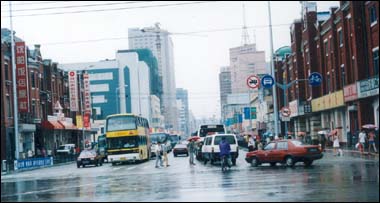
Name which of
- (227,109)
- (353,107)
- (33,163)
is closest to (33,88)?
(33,163)

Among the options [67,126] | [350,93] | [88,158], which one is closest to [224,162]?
[350,93]

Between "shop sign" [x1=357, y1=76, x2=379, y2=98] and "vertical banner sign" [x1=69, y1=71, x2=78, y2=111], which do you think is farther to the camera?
"vertical banner sign" [x1=69, y1=71, x2=78, y2=111]

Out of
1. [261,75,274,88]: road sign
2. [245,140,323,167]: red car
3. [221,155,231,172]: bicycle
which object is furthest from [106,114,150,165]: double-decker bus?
[221,155,231,172]: bicycle

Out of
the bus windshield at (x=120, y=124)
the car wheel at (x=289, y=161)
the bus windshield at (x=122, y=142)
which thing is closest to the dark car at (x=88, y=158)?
the bus windshield at (x=122, y=142)

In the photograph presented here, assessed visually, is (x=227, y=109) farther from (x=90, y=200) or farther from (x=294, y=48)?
(x=90, y=200)

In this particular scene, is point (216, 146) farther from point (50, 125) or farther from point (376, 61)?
point (50, 125)

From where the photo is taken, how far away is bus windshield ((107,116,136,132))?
1718 inches

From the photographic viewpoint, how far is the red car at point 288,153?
3038cm

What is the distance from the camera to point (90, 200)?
1748 centimetres

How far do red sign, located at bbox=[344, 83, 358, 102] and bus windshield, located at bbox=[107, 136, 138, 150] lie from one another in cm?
1654

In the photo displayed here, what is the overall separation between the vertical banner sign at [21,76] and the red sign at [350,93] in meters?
27.4

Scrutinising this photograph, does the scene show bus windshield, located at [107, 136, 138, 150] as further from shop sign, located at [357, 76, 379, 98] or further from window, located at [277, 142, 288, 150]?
shop sign, located at [357, 76, 379, 98]

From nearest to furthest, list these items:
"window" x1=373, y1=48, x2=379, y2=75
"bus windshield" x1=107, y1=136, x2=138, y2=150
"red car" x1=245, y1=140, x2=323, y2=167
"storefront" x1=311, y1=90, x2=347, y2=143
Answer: "red car" x1=245, y1=140, x2=323, y2=167, "window" x1=373, y1=48, x2=379, y2=75, "bus windshield" x1=107, y1=136, x2=138, y2=150, "storefront" x1=311, y1=90, x2=347, y2=143

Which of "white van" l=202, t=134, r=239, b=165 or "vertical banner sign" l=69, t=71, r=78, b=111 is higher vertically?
"vertical banner sign" l=69, t=71, r=78, b=111
